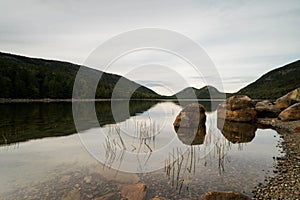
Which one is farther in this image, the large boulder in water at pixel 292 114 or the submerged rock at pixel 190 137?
the large boulder in water at pixel 292 114

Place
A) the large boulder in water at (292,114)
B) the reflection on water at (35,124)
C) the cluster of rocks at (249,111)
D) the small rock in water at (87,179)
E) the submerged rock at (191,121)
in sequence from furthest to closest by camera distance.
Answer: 1. the cluster of rocks at (249,111)
2. the large boulder in water at (292,114)
3. the submerged rock at (191,121)
4. the reflection on water at (35,124)
5. the small rock in water at (87,179)

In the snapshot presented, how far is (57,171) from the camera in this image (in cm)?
902

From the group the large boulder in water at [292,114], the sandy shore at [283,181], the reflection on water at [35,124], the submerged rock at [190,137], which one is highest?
the large boulder in water at [292,114]

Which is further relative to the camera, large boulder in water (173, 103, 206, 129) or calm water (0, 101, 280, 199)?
large boulder in water (173, 103, 206, 129)

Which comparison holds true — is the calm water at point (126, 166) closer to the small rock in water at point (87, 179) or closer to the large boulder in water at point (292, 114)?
the small rock in water at point (87, 179)

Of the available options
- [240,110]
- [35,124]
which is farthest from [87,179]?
[240,110]

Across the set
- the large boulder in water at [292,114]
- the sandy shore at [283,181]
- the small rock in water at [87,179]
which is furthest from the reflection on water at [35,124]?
the large boulder in water at [292,114]

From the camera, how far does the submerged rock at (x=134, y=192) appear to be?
264 inches

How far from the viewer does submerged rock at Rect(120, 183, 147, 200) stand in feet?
22.0

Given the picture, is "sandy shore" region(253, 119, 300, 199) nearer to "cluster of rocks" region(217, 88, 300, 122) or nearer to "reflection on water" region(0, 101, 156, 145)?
"cluster of rocks" region(217, 88, 300, 122)

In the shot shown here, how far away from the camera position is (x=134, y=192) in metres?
6.96

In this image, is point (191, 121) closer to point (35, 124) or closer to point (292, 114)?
point (292, 114)

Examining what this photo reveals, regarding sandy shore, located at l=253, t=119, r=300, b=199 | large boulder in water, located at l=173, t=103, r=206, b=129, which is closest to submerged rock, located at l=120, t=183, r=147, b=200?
sandy shore, located at l=253, t=119, r=300, b=199

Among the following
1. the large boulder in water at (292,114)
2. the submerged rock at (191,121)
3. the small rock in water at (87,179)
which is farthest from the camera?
the large boulder in water at (292,114)
